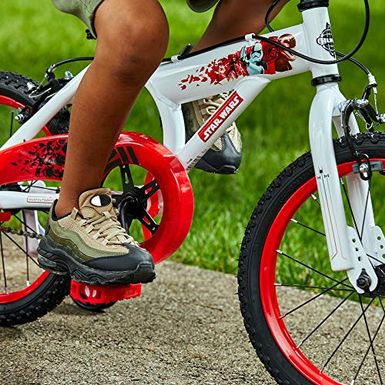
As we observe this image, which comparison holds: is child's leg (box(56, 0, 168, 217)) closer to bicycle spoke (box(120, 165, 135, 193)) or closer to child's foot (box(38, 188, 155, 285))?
child's foot (box(38, 188, 155, 285))

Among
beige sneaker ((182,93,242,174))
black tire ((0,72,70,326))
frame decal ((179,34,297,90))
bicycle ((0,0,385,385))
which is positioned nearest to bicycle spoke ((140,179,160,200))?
bicycle ((0,0,385,385))

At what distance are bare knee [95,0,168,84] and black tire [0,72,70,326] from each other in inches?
32.6

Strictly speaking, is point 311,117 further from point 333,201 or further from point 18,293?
point 18,293

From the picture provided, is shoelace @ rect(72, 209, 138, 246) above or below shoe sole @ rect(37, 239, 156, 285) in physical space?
above

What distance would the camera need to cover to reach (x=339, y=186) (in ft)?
8.96

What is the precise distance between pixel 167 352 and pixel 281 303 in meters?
0.83

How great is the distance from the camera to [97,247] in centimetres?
290

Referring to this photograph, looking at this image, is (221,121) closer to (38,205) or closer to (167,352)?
(38,205)

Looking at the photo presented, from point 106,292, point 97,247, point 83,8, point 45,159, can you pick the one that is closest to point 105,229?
point 97,247

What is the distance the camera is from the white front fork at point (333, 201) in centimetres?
272

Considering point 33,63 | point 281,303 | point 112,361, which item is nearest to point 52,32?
point 33,63

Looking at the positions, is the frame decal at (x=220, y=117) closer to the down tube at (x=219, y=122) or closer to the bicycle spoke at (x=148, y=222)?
the down tube at (x=219, y=122)

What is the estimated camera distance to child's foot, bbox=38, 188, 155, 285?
9.43ft

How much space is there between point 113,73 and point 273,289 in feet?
2.46
